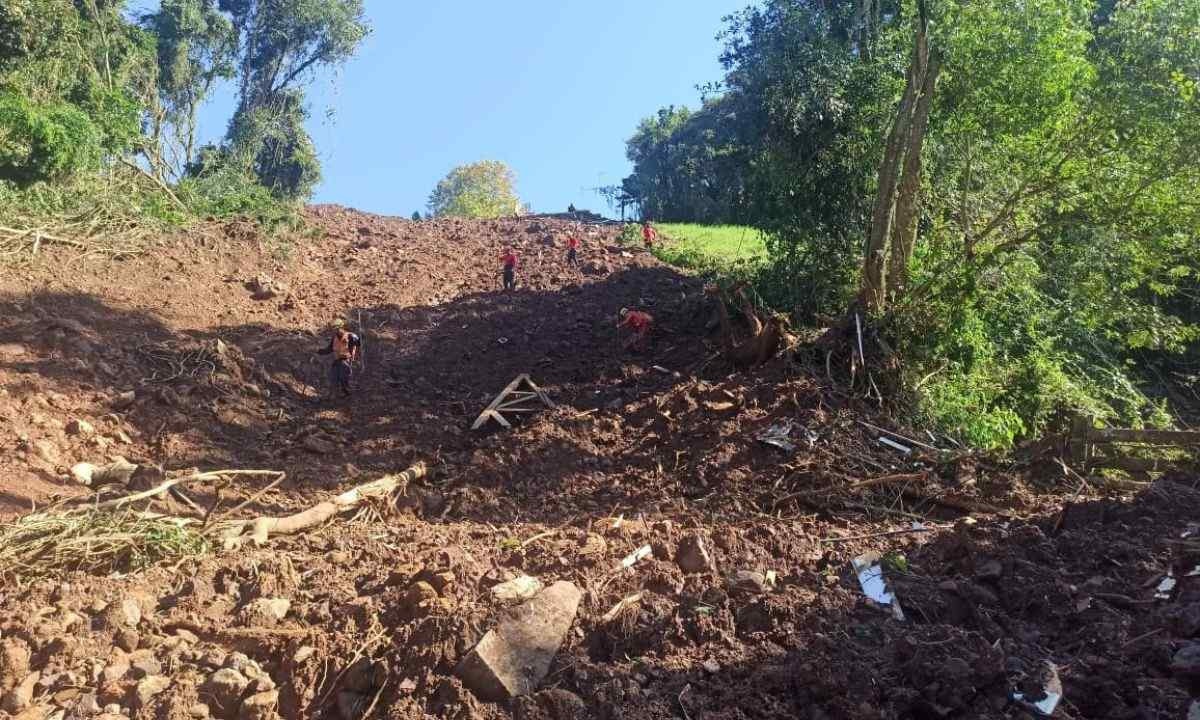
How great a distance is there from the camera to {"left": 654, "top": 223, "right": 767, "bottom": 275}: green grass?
17.6 metres

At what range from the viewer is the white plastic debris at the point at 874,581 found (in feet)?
15.0

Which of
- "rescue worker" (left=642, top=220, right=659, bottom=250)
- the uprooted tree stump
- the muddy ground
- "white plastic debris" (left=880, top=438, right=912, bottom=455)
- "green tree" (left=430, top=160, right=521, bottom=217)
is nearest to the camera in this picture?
the muddy ground

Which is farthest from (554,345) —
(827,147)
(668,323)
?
(827,147)

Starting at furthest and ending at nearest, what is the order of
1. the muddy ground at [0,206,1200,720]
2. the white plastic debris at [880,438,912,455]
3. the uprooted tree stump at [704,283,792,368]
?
the uprooted tree stump at [704,283,792,368] → the white plastic debris at [880,438,912,455] → the muddy ground at [0,206,1200,720]

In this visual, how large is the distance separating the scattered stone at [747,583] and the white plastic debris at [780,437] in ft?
10.4

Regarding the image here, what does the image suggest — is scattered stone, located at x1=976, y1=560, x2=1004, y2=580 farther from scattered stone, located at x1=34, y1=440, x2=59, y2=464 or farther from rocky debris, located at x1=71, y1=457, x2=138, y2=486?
scattered stone, located at x1=34, y1=440, x2=59, y2=464

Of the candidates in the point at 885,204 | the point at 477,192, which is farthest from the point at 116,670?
the point at 477,192

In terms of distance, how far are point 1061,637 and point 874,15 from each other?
459 inches

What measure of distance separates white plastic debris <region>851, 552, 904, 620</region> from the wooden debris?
5397mm

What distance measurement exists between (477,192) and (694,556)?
4825 centimetres

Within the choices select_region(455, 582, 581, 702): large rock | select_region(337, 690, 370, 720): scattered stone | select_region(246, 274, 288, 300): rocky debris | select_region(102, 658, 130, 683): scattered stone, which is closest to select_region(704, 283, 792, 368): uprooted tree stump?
select_region(455, 582, 581, 702): large rock

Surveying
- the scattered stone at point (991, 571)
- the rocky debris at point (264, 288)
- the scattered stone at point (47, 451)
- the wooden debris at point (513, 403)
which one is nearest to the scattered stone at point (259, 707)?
the scattered stone at point (991, 571)

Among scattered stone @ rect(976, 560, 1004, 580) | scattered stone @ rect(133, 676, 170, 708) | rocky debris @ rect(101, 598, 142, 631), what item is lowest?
scattered stone @ rect(976, 560, 1004, 580)

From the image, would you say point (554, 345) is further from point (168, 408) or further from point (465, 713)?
point (465, 713)
